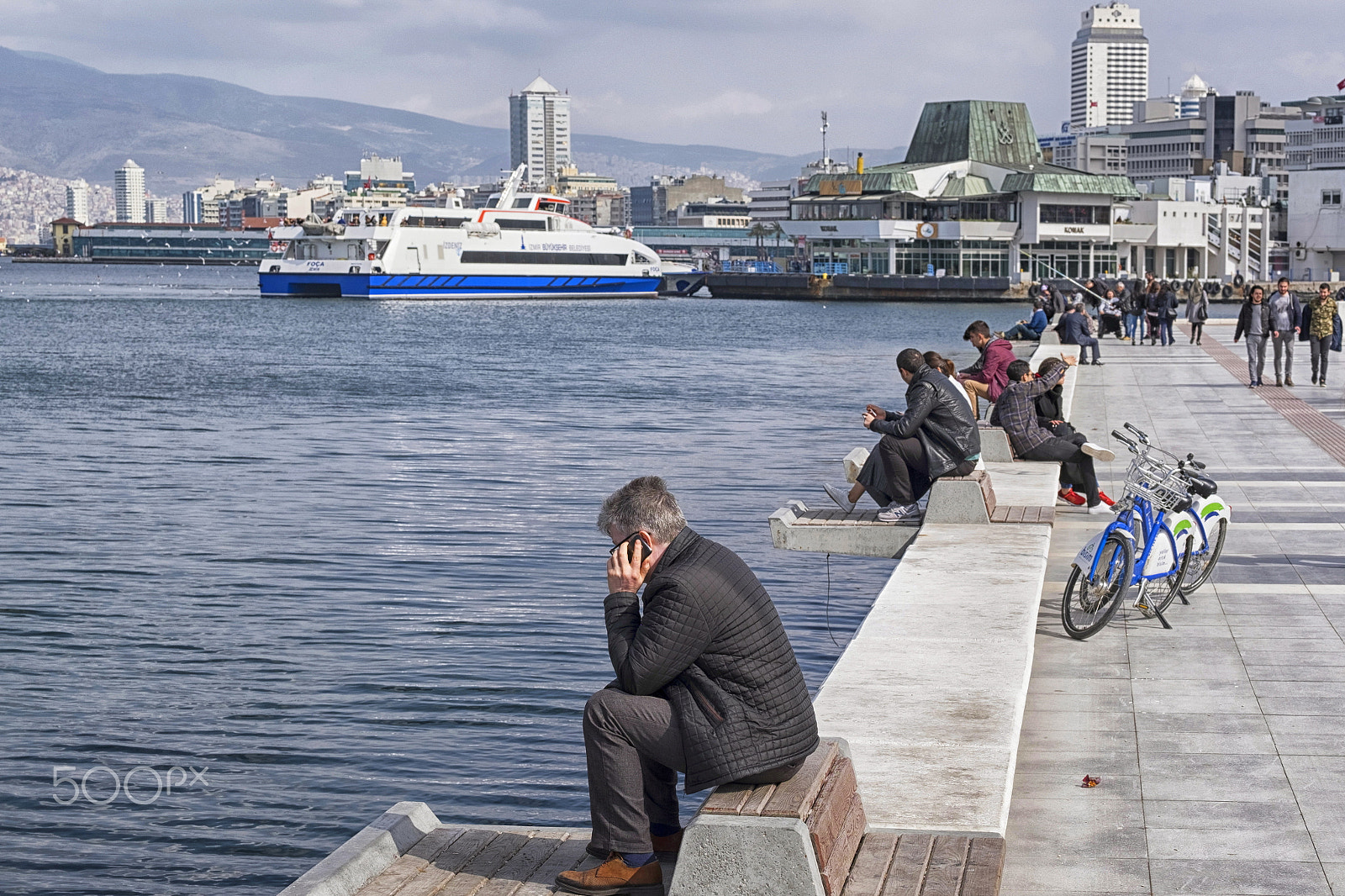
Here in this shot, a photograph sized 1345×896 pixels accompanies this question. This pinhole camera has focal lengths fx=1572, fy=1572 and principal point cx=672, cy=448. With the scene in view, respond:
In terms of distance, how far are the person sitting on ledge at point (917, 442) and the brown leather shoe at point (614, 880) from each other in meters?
6.85

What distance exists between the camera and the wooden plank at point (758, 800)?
4654 millimetres

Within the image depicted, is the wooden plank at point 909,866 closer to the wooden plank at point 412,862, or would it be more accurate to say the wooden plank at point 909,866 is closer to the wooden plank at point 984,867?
the wooden plank at point 984,867

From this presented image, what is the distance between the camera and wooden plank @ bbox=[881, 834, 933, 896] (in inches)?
189

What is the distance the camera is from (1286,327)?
24.3m

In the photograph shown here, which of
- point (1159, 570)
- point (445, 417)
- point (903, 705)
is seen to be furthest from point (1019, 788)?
point (445, 417)

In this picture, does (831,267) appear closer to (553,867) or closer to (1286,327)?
(1286,327)

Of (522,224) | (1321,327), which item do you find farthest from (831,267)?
(1321,327)

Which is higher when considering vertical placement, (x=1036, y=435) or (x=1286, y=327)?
(x=1286, y=327)

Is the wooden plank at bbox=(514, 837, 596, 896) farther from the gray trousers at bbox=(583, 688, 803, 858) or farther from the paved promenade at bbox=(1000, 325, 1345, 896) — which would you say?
the paved promenade at bbox=(1000, 325, 1345, 896)

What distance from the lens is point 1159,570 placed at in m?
8.93

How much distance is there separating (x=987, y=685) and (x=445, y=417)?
76.7 feet

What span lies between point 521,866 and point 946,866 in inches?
54.9

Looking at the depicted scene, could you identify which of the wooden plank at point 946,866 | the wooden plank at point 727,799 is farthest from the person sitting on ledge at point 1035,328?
the wooden plank at point 727,799

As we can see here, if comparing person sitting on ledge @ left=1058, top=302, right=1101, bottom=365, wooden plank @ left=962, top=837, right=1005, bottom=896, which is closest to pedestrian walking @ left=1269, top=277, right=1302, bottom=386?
person sitting on ledge @ left=1058, top=302, right=1101, bottom=365
